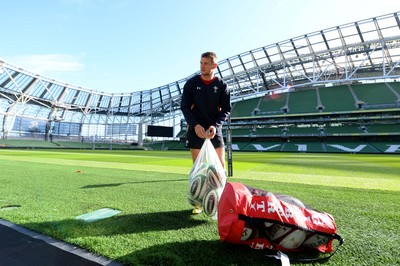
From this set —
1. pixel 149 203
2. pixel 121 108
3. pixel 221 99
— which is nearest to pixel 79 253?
pixel 149 203

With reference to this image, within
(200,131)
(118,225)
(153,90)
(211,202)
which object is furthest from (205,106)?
(153,90)

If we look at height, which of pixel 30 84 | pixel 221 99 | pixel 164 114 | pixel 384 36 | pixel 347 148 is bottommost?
pixel 347 148

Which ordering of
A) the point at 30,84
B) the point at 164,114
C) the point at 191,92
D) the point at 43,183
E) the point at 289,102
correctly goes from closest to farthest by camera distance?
the point at 191,92 < the point at 43,183 < the point at 30,84 < the point at 289,102 < the point at 164,114

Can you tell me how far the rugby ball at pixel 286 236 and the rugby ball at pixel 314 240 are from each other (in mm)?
41

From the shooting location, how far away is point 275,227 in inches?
73.0

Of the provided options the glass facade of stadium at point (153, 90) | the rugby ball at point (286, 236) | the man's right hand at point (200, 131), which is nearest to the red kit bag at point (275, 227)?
the rugby ball at point (286, 236)

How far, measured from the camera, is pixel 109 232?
7.47 ft

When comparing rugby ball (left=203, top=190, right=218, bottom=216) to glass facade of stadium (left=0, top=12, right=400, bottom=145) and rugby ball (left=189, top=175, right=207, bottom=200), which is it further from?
glass facade of stadium (left=0, top=12, right=400, bottom=145)

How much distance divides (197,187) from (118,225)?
0.89 meters

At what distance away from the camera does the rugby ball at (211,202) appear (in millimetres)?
2531

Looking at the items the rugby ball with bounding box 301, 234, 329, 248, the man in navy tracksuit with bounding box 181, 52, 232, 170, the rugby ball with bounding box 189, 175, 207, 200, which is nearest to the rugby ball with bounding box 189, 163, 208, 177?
the rugby ball with bounding box 189, 175, 207, 200

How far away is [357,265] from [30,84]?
1997 inches

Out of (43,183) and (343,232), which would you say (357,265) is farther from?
(43,183)

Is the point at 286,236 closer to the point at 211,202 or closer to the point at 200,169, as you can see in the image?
the point at 211,202
